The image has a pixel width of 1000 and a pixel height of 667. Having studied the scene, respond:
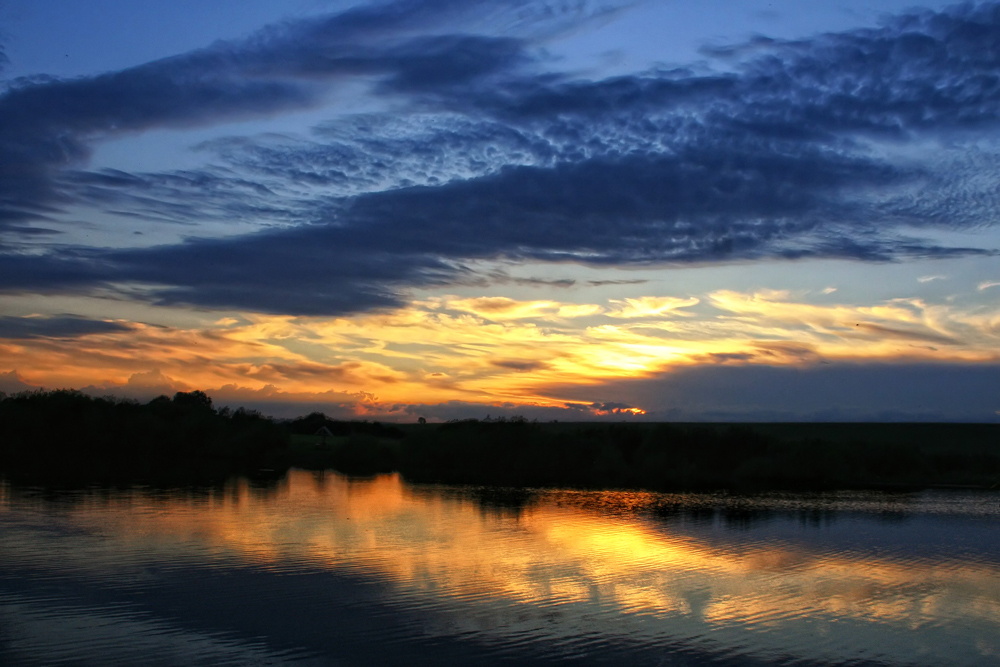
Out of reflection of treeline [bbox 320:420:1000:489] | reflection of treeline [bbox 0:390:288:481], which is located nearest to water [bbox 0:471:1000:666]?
→ reflection of treeline [bbox 320:420:1000:489]

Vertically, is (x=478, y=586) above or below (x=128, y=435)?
below

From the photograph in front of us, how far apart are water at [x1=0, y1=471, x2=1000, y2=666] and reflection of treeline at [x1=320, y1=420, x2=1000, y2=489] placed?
18700mm

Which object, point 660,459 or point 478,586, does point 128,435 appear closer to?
point 660,459

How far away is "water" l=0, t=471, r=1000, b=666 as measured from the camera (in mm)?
13438

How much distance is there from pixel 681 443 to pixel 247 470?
28.6m

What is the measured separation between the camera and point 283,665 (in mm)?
12266

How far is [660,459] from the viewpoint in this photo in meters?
53.7

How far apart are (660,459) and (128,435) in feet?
127

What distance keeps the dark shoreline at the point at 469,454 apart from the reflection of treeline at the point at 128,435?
95mm

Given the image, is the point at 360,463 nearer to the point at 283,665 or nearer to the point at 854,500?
the point at 854,500

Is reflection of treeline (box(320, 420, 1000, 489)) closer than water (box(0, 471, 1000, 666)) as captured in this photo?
No

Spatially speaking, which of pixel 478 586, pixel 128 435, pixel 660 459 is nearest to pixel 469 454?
pixel 660 459

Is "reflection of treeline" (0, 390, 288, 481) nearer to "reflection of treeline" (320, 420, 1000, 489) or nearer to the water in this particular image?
"reflection of treeline" (320, 420, 1000, 489)

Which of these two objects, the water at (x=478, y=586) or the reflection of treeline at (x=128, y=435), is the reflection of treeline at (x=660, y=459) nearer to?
the reflection of treeline at (x=128, y=435)
